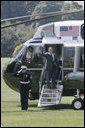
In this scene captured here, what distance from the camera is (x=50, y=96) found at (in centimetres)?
1881

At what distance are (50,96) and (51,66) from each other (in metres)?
1.00

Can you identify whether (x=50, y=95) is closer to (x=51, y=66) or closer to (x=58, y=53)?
(x=51, y=66)

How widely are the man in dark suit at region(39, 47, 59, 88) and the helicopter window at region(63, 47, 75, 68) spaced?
37 centimetres

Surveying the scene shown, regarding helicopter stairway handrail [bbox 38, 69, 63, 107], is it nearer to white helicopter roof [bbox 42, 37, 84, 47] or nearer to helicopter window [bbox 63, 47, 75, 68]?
helicopter window [bbox 63, 47, 75, 68]

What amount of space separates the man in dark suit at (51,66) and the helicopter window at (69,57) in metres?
0.37

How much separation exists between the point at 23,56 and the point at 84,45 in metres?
2.47

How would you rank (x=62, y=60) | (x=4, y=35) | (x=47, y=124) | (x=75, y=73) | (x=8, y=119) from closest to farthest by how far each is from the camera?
(x=47, y=124), (x=8, y=119), (x=75, y=73), (x=62, y=60), (x=4, y=35)

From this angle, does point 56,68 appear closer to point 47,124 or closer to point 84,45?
point 84,45

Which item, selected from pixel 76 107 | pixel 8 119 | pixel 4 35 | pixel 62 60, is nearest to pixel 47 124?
pixel 8 119

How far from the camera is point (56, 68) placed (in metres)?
19.3

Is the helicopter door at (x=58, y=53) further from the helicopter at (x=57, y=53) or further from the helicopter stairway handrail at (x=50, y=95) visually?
the helicopter stairway handrail at (x=50, y=95)

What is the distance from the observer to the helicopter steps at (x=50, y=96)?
18.5m

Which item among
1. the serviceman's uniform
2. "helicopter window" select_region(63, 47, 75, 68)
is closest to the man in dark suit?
"helicopter window" select_region(63, 47, 75, 68)

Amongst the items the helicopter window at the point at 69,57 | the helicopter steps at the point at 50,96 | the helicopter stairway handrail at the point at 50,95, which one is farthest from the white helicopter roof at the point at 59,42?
the helicopter steps at the point at 50,96
